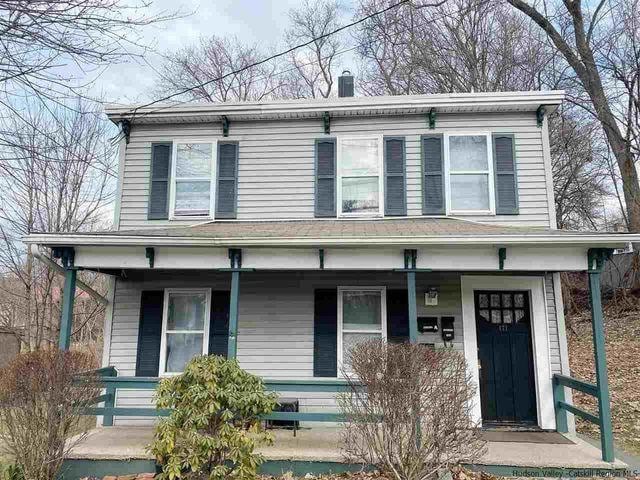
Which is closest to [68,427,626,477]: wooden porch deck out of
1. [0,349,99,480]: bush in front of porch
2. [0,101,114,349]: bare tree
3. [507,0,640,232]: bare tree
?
[0,349,99,480]: bush in front of porch

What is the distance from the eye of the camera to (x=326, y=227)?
22.0 ft

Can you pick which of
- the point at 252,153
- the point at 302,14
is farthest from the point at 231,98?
the point at 252,153

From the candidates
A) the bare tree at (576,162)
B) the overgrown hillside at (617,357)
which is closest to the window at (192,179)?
the overgrown hillside at (617,357)

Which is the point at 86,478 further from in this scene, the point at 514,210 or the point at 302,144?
the point at 514,210

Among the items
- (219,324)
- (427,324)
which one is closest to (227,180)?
(219,324)

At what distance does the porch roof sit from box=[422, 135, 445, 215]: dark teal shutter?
2.09 ft

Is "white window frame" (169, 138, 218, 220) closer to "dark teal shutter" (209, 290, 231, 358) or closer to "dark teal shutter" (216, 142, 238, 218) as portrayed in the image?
"dark teal shutter" (216, 142, 238, 218)

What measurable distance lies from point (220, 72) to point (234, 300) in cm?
1981

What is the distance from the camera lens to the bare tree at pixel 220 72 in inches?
813

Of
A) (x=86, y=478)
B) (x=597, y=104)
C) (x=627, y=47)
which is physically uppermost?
(x=627, y=47)

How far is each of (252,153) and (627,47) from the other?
10.7m

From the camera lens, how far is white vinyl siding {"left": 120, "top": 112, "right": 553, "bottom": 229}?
24.1 feet

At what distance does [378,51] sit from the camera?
18.7 meters

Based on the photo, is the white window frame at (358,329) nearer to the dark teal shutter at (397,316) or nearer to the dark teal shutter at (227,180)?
the dark teal shutter at (397,316)
